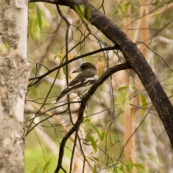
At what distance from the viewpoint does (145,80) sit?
265cm

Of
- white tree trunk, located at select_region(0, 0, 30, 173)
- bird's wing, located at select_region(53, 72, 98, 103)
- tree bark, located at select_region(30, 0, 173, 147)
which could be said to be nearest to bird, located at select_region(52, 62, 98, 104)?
bird's wing, located at select_region(53, 72, 98, 103)

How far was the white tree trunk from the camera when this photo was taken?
227cm

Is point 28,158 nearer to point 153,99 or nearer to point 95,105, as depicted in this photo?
point 95,105

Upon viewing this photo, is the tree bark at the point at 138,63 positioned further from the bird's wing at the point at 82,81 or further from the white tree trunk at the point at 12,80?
the bird's wing at the point at 82,81

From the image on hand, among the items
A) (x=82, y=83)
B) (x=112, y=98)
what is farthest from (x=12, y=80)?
(x=82, y=83)

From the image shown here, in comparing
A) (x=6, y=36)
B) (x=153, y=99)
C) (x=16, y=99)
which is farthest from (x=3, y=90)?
(x=153, y=99)

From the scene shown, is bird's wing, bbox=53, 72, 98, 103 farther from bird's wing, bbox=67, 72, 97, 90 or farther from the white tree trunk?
the white tree trunk

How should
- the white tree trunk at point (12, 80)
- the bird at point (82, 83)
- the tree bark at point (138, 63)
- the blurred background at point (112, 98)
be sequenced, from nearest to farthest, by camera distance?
the white tree trunk at point (12, 80) < the tree bark at point (138, 63) < the blurred background at point (112, 98) < the bird at point (82, 83)

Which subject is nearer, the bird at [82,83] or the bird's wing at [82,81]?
the bird at [82,83]

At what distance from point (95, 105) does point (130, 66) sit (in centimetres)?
709

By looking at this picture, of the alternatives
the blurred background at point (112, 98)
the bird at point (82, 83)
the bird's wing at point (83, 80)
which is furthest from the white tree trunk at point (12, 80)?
the bird's wing at point (83, 80)

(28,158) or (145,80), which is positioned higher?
(28,158)

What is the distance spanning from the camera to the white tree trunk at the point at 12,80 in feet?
7.45

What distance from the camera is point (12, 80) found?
232 cm
